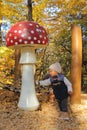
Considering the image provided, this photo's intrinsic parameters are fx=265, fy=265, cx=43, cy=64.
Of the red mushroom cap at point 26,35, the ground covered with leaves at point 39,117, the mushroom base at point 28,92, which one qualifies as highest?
the red mushroom cap at point 26,35

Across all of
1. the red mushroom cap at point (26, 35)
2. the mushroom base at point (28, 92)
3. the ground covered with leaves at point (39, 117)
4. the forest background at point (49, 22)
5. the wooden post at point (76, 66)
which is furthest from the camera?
the forest background at point (49, 22)

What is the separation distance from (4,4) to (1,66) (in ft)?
8.71

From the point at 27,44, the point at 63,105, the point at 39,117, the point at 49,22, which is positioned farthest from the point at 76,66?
the point at 49,22

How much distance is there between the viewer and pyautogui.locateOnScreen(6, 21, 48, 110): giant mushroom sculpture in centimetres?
392

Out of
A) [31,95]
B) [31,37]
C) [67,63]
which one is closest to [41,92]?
[31,95]

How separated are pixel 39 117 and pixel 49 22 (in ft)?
36.4

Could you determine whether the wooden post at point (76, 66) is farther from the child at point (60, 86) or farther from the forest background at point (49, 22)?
the forest background at point (49, 22)

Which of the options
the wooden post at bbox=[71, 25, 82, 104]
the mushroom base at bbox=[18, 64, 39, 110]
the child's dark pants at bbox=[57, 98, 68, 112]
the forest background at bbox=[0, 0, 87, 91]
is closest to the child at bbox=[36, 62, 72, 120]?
the child's dark pants at bbox=[57, 98, 68, 112]

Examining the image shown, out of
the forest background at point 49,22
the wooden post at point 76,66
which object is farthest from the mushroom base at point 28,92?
the forest background at point 49,22

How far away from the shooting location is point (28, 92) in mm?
4098

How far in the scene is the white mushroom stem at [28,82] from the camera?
4062mm

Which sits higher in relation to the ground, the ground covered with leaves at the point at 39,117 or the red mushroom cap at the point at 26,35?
the red mushroom cap at the point at 26,35

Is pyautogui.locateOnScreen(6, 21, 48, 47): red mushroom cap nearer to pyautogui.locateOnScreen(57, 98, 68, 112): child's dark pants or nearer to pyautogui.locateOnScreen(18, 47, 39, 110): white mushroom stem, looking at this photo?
pyautogui.locateOnScreen(18, 47, 39, 110): white mushroom stem

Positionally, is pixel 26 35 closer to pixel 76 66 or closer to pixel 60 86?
pixel 60 86
